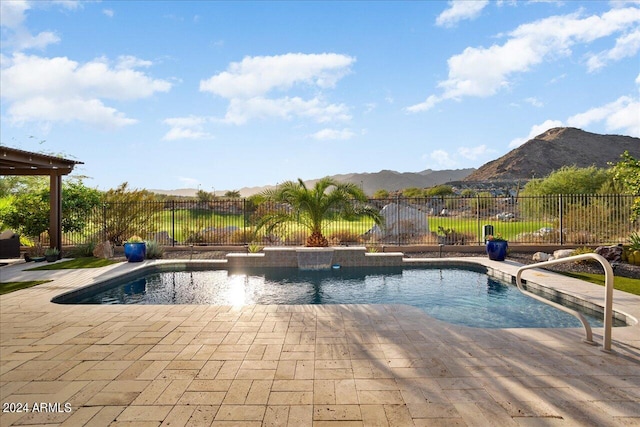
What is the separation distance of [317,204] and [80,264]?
663 cm

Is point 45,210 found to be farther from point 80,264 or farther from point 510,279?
point 510,279

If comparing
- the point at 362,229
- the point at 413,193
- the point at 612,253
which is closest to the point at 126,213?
the point at 362,229

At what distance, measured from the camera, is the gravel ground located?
860 centimetres

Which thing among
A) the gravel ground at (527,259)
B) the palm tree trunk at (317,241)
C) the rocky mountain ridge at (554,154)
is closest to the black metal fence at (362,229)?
the gravel ground at (527,259)

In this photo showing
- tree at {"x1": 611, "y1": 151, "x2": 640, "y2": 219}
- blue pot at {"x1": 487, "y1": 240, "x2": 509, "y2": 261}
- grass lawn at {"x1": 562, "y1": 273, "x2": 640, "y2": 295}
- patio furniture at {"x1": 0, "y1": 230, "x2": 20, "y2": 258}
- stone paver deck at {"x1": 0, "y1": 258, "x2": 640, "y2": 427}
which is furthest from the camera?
patio furniture at {"x1": 0, "y1": 230, "x2": 20, "y2": 258}

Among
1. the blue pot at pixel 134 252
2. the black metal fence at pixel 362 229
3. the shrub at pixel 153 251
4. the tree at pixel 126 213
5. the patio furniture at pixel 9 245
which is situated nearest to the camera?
the blue pot at pixel 134 252

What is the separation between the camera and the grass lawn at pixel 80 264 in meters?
9.78

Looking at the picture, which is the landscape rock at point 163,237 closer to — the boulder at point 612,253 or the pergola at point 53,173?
the pergola at point 53,173

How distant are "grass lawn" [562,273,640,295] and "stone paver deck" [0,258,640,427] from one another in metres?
2.09

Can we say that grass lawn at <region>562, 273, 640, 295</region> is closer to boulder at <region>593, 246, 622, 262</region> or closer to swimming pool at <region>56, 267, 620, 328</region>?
swimming pool at <region>56, 267, 620, 328</region>

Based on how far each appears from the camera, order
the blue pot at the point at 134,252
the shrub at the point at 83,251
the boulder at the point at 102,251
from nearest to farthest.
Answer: the blue pot at the point at 134,252 < the boulder at the point at 102,251 < the shrub at the point at 83,251

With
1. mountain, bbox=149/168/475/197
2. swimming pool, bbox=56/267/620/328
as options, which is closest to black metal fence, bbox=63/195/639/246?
swimming pool, bbox=56/267/620/328

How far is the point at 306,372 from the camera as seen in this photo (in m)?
3.37

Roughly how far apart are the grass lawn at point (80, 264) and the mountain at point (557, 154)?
151 ft
